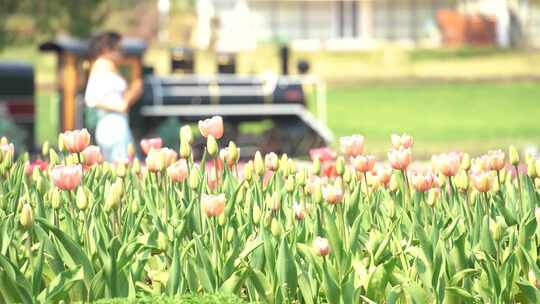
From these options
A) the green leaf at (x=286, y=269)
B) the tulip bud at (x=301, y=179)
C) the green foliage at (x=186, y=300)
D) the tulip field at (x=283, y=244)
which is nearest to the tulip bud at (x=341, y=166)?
the tulip field at (x=283, y=244)

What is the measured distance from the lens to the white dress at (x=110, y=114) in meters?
9.26

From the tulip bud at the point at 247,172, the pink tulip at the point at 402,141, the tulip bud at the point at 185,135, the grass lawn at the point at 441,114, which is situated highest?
the tulip bud at the point at 185,135

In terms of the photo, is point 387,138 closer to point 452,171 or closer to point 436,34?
point 452,171

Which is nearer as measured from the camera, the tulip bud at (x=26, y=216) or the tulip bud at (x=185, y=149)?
the tulip bud at (x=26, y=216)

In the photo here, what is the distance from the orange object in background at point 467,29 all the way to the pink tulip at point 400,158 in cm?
5507

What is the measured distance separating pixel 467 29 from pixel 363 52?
7.27 metres

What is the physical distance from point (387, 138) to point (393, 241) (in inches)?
807

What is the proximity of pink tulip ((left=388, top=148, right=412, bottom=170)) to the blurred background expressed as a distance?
1238 centimetres

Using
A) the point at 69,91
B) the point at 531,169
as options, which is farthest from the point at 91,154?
the point at 69,91

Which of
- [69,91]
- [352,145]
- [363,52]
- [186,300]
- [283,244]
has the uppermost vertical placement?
[352,145]

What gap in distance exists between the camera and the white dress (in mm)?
9258

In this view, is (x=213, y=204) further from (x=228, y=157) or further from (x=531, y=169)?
(x=531, y=169)

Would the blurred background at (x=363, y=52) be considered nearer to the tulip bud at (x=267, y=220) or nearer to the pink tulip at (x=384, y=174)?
the pink tulip at (x=384, y=174)

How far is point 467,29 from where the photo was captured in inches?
2368
